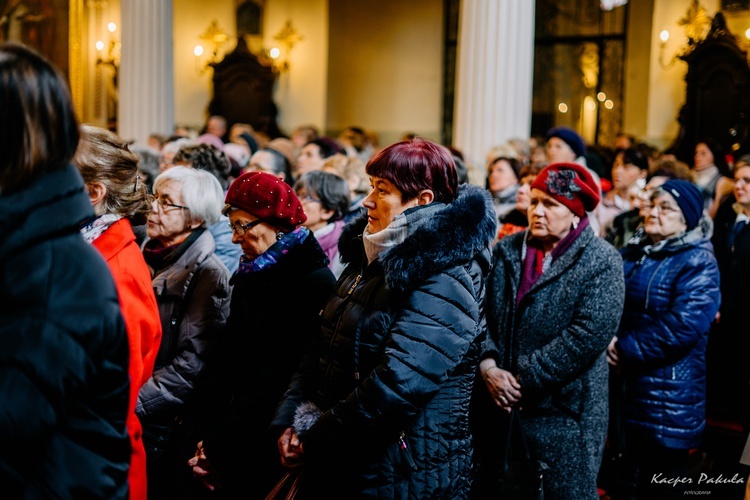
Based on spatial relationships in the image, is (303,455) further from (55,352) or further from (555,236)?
(555,236)

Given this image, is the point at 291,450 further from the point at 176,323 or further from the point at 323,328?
the point at 176,323

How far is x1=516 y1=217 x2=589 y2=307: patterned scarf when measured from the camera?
3.72m

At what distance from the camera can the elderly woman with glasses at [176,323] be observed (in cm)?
336

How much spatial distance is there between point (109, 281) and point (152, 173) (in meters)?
4.15

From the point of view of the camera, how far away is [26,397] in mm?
1503

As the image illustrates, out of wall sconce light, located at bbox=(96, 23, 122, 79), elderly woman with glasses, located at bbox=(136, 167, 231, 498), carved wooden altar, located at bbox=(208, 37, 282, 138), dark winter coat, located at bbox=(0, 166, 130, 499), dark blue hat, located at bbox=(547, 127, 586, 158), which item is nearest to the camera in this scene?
dark winter coat, located at bbox=(0, 166, 130, 499)

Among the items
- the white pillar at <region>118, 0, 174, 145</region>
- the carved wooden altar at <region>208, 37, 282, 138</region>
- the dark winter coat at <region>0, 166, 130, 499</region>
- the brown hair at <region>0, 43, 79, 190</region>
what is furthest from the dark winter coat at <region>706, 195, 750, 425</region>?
the carved wooden altar at <region>208, 37, 282, 138</region>

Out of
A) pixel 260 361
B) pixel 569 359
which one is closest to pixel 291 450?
pixel 260 361

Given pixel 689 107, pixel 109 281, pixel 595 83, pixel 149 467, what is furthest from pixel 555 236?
pixel 595 83

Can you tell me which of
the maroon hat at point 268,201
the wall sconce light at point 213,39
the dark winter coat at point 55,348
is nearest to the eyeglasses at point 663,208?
the maroon hat at point 268,201

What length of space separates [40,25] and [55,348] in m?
17.0

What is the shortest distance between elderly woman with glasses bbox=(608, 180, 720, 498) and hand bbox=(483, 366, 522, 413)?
2.88ft

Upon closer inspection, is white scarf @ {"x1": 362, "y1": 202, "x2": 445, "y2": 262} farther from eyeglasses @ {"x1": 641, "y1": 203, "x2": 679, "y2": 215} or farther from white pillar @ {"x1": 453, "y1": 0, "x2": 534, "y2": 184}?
white pillar @ {"x1": 453, "y1": 0, "x2": 534, "y2": 184}

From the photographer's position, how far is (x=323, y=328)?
2859 mm
